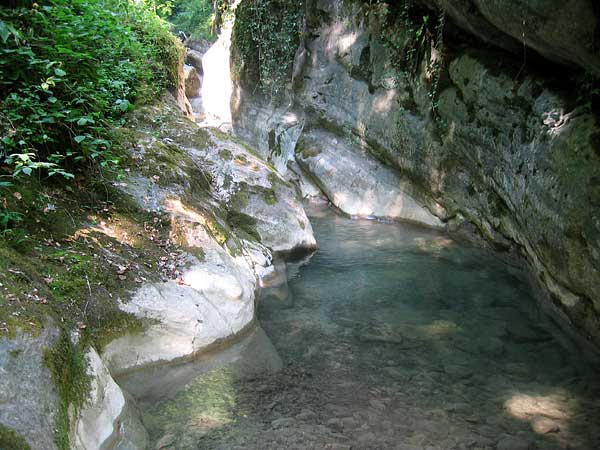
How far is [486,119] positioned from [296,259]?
3317mm

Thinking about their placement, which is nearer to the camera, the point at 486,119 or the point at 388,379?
the point at 388,379

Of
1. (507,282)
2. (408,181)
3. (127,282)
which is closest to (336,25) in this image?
(408,181)

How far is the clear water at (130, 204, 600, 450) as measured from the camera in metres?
3.78

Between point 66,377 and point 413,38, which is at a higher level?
point 413,38

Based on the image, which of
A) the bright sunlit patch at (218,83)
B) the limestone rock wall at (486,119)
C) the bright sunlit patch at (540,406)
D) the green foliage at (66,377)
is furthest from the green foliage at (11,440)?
the bright sunlit patch at (218,83)

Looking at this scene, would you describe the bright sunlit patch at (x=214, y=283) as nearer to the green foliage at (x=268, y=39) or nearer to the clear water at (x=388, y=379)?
the clear water at (x=388, y=379)

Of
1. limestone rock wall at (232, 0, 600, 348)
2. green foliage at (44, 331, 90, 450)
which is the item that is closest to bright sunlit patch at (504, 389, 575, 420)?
limestone rock wall at (232, 0, 600, 348)

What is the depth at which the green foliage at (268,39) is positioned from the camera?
1167 centimetres

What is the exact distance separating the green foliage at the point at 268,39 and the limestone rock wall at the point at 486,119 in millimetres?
369

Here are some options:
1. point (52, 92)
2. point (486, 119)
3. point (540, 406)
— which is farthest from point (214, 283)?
point (486, 119)

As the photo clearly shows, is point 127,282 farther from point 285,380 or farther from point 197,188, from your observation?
point 197,188

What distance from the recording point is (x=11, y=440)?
2.59m

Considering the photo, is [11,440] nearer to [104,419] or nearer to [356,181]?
[104,419]

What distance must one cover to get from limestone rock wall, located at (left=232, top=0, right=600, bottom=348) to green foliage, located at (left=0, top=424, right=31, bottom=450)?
4762 millimetres
